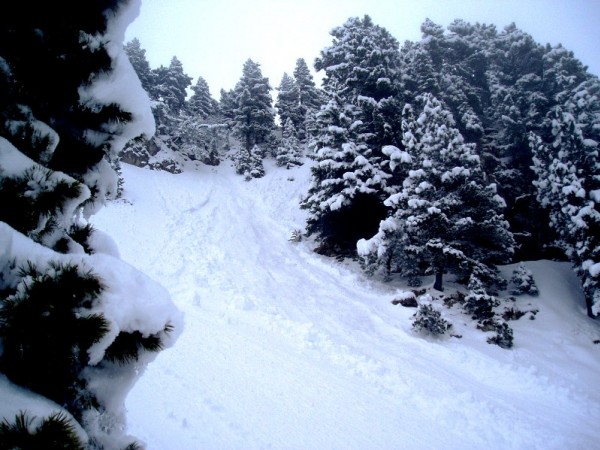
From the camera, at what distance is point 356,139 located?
20094 mm

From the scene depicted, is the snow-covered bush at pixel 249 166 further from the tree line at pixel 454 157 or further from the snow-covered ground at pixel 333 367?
the snow-covered ground at pixel 333 367

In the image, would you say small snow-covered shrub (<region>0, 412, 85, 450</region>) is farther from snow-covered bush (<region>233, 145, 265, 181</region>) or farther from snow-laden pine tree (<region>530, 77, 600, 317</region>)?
snow-covered bush (<region>233, 145, 265, 181</region>)

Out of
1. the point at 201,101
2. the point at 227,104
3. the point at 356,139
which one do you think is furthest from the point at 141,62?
the point at 356,139

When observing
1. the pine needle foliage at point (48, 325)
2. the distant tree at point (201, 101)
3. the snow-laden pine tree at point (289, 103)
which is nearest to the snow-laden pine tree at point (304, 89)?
the snow-laden pine tree at point (289, 103)

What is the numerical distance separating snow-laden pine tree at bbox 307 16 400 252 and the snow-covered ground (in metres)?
3.59

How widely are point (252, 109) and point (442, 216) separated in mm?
39790

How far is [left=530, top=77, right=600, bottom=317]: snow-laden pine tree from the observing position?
579 inches

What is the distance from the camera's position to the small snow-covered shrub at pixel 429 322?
440 inches

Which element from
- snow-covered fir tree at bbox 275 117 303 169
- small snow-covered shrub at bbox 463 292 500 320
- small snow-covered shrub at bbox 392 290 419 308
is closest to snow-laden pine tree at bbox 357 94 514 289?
small snow-covered shrub at bbox 463 292 500 320

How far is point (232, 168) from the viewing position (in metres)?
44.2

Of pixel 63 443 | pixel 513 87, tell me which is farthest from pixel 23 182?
pixel 513 87

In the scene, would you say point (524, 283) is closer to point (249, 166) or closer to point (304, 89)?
point (249, 166)

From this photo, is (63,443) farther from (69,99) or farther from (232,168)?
(232,168)

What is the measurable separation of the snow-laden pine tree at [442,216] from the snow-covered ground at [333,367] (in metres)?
2.27
